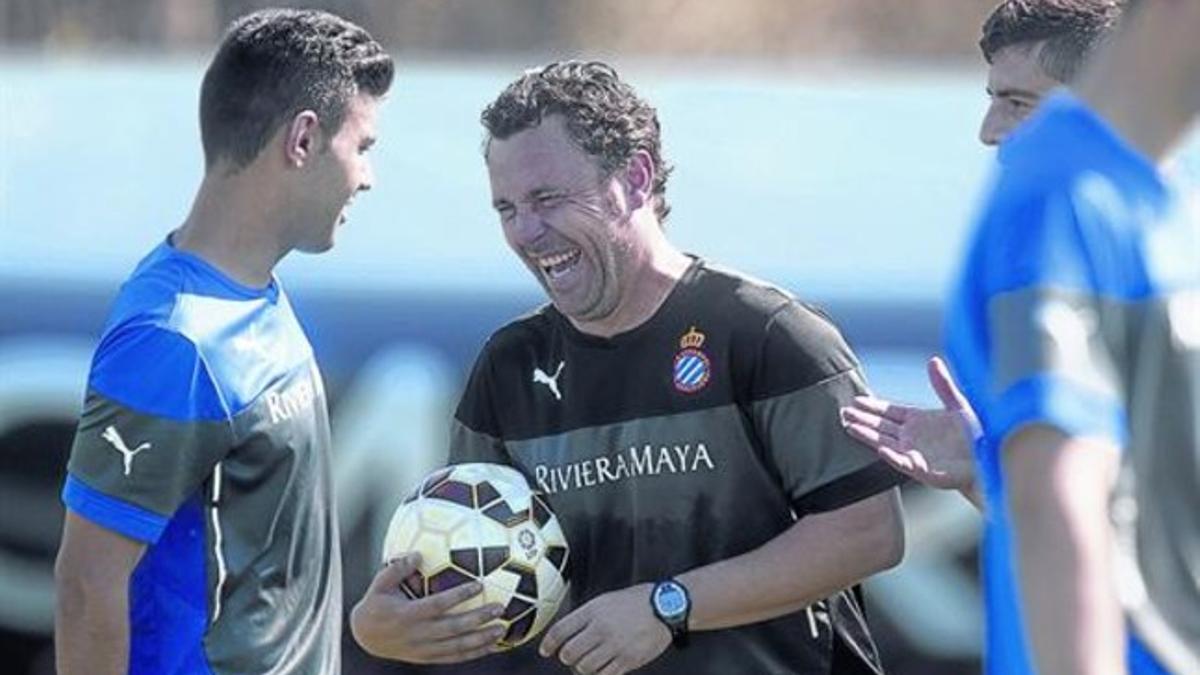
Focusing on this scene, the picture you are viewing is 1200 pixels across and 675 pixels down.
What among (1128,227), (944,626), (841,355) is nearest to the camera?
(1128,227)

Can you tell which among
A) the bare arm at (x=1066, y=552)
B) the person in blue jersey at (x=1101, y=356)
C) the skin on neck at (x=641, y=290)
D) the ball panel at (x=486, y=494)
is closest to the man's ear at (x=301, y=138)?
the skin on neck at (x=641, y=290)

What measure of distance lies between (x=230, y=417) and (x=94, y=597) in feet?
1.19

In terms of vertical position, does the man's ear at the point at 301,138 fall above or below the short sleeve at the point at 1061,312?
below

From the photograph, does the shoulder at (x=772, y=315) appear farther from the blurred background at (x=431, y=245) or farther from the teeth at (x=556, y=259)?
the blurred background at (x=431, y=245)

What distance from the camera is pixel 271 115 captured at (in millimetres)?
4414

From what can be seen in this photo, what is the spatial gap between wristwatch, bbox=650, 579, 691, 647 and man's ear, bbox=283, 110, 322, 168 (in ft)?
3.21

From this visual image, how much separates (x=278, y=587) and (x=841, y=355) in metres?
1.04

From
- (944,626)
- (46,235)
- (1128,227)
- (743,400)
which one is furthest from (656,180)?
(46,235)

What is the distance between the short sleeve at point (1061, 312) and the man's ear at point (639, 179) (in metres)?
2.01

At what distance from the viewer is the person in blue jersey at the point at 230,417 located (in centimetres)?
409

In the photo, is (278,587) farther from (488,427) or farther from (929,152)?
(929,152)

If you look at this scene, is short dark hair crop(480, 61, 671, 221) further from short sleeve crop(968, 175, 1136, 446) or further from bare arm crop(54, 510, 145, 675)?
short sleeve crop(968, 175, 1136, 446)

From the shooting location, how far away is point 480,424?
4570mm

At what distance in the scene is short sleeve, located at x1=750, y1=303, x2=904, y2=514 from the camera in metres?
4.26
